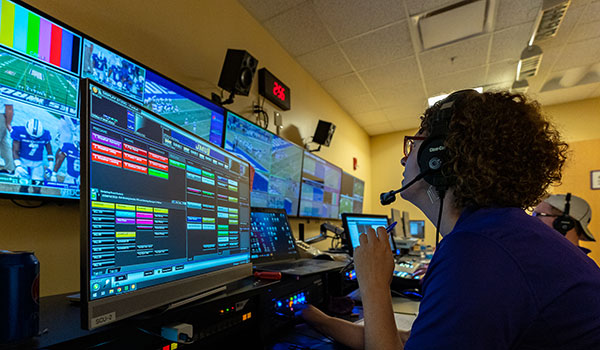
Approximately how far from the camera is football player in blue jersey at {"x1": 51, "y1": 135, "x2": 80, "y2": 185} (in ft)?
3.04

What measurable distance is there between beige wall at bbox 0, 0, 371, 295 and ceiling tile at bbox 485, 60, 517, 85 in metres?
1.90

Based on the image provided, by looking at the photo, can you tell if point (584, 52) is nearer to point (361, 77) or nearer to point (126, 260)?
point (361, 77)

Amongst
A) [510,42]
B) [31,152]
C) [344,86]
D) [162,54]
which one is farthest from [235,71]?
[510,42]

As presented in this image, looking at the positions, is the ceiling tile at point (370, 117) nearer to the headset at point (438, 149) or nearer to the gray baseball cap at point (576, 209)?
the gray baseball cap at point (576, 209)

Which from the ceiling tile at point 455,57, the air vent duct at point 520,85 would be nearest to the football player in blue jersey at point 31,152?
the ceiling tile at point 455,57

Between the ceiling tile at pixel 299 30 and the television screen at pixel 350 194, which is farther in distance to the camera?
the television screen at pixel 350 194

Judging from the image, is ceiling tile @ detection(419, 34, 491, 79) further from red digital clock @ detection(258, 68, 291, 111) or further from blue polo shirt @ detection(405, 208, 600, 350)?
blue polo shirt @ detection(405, 208, 600, 350)

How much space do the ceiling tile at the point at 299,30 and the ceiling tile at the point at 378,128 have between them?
2.40 m

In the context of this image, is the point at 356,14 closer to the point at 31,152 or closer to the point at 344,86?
the point at 344,86

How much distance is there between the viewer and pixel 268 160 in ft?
6.86

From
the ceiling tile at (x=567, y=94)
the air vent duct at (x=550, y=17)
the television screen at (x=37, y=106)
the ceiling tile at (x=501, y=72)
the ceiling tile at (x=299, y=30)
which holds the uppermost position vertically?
the ceiling tile at (x=299, y=30)

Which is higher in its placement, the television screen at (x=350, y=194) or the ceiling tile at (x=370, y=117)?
the ceiling tile at (x=370, y=117)

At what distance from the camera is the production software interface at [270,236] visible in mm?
1267

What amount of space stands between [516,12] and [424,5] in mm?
734
